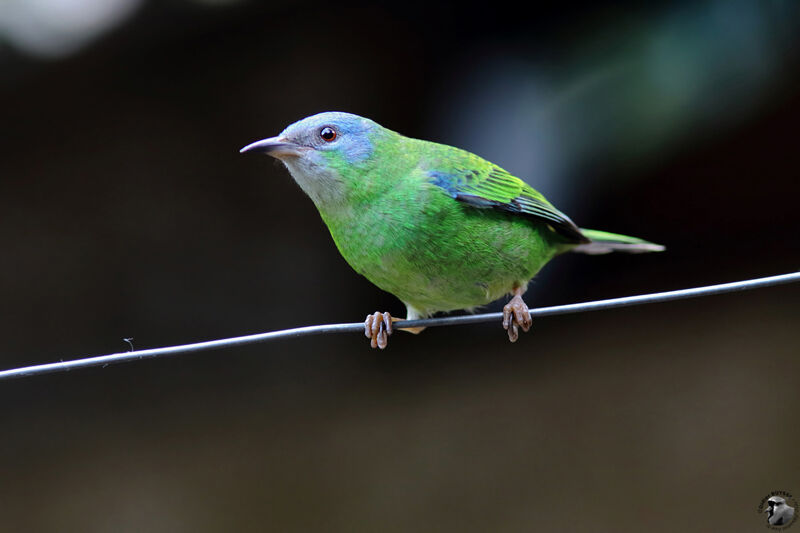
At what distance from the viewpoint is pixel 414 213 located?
11.6 feet

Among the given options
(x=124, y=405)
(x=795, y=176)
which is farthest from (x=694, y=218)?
(x=124, y=405)

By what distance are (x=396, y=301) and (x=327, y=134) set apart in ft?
7.22

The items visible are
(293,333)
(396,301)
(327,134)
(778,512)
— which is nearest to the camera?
(293,333)

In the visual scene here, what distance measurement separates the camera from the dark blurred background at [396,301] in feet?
17.1

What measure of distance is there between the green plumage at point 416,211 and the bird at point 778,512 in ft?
7.87

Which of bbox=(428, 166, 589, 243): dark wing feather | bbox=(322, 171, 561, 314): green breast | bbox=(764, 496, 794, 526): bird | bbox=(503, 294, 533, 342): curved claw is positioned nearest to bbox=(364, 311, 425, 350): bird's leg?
bbox=(322, 171, 561, 314): green breast

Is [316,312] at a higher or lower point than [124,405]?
higher

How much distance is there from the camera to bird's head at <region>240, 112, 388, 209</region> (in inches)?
145

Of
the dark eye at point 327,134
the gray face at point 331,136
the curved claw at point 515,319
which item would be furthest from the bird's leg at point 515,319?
the dark eye at point 327,134

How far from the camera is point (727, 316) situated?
5.63 metres

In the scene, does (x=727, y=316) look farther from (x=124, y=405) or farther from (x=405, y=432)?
(x=124, y=405)

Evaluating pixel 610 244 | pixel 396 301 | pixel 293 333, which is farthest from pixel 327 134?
pixel 396 301

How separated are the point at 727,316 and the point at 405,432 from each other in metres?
2.41

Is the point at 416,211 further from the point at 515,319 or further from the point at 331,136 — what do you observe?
the point at 515,319
